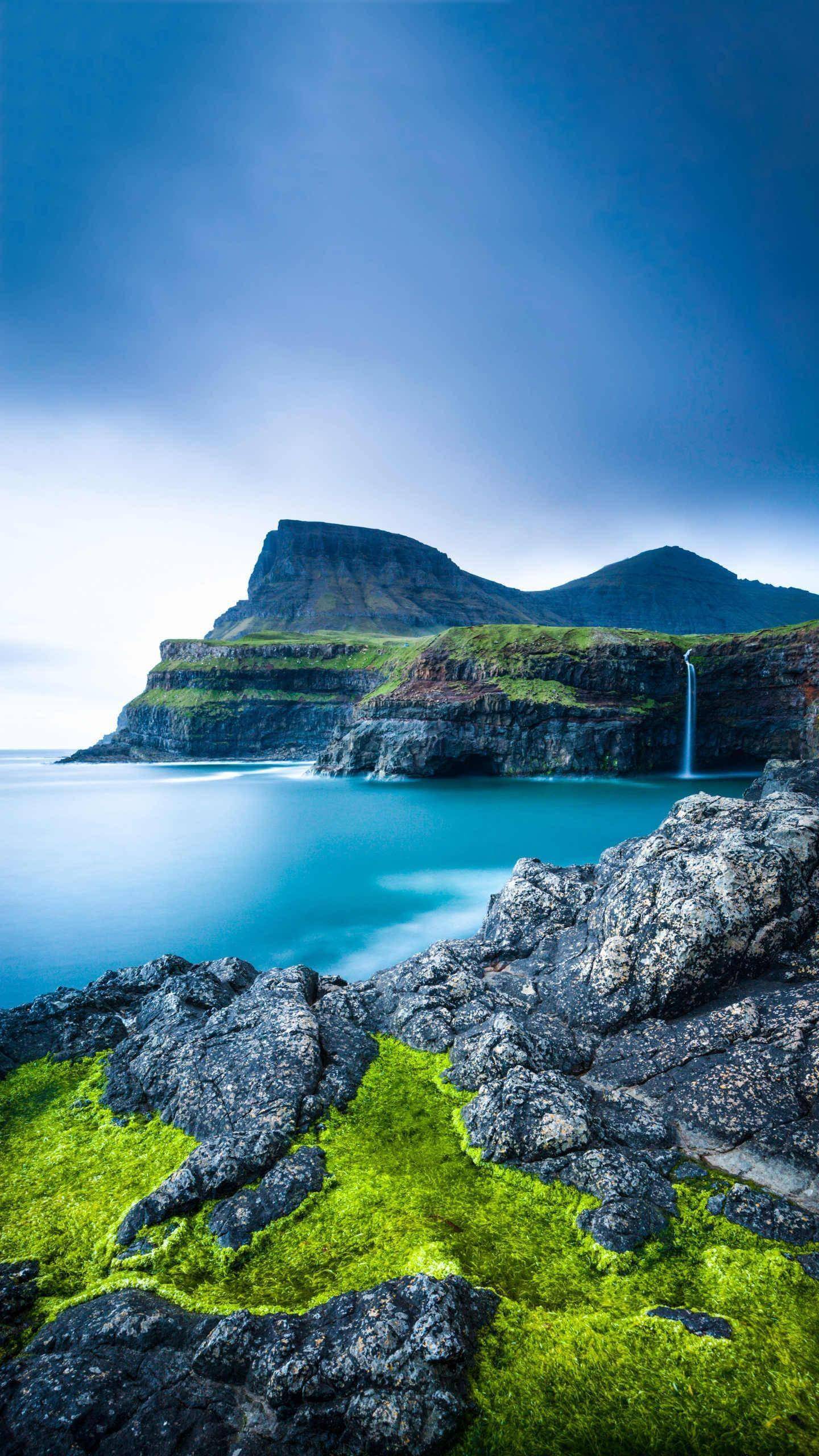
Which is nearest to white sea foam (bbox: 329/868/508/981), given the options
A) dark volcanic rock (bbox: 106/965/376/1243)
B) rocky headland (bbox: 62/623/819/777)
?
dark volcanic rock (bbox: 106/965/376/1243)

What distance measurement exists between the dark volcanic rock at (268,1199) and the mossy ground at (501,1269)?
0.10 m

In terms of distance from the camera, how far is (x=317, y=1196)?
16.1 feet

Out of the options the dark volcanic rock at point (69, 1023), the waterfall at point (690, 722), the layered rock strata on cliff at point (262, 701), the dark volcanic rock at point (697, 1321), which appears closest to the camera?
the dark volcanic rock at point (697, 1321)

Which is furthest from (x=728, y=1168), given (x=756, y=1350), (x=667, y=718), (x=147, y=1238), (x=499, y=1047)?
(x=667, y=718)

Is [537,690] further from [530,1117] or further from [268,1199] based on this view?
[268,1199]

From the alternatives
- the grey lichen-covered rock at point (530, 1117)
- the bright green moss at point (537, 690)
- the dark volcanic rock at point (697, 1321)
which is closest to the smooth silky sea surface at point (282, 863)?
the bright green moss at point (537, 690)

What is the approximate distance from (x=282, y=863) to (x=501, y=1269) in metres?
23.7

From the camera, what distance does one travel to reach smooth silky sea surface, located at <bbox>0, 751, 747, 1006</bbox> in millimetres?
16078

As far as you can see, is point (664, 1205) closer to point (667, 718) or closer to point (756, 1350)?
point (756, 1350)

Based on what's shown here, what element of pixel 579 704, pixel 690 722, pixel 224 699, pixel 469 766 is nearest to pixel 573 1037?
pixel 579 704

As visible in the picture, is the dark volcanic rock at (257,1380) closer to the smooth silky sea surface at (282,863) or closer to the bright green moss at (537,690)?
the smooth silky sea surface at (282,863)

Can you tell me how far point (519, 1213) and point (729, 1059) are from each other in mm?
2644

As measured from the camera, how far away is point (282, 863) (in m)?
26.8

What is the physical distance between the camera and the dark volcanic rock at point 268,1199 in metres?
4.58
